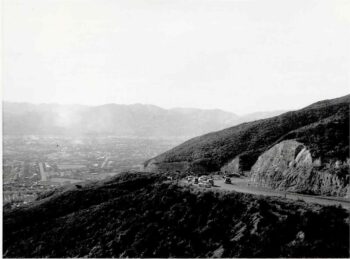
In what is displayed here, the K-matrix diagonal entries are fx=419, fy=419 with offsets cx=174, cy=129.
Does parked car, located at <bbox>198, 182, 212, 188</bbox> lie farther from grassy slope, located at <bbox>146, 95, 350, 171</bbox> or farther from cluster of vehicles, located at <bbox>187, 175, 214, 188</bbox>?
grassy slope, located at <bbox>146, 95, 350, 171</bbox>

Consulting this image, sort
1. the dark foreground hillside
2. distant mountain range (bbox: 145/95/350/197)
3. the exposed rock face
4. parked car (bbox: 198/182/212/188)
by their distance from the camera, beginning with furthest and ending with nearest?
1. parked car (bbox: 198/182/212/188)
2. distant mountain range (bbox: 145/95/350/197)
3. the exposed rock face
4. the dark foreground hillside

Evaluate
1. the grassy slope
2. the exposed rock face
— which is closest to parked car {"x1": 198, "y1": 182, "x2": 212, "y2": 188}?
the exposed rock face

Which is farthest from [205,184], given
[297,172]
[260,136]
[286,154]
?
[260,136]

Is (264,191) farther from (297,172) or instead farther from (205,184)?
(205,184)

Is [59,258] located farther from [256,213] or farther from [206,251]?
[256,213]

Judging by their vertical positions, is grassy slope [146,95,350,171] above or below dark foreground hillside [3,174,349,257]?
above

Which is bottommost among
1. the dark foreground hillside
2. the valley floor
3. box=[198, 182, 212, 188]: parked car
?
the dark foreground hillside

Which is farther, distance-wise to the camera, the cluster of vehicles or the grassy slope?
the grassy slope
